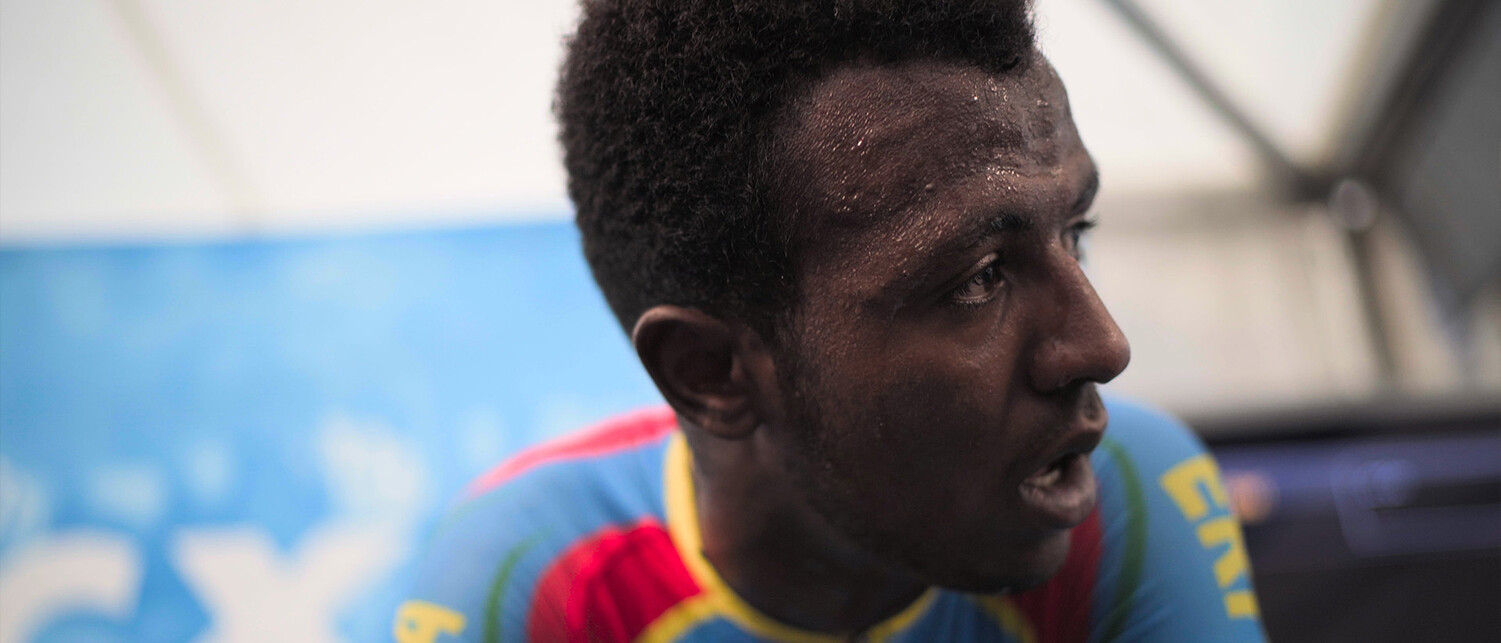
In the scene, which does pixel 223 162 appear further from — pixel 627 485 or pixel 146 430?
pixel 627 485

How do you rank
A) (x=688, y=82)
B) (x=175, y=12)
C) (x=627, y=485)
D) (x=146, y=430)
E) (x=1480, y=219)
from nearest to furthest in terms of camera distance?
(x=688, y=82) < (x=627, y=485) < (x=175, y=12) < (x=146, y=430) < (x=1480, y=219)

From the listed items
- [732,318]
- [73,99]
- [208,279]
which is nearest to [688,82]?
[732,318]

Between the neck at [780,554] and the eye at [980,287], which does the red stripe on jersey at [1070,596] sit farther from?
the eye at [980,287]

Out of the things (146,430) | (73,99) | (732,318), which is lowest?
(732,318)

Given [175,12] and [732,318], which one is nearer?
[732,318]

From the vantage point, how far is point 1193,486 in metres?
0.93

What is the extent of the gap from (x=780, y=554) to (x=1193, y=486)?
1.33ft

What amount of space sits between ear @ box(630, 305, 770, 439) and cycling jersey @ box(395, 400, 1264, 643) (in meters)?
0.19

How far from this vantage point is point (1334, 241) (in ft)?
9.59

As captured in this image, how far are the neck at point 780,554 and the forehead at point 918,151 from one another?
0.24 metres

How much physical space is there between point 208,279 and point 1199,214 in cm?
254

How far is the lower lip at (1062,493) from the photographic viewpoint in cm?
69

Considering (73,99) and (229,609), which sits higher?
(73,99)

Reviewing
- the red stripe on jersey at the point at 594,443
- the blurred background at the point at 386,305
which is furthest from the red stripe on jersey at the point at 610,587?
the blurred background at the point at 386,305
